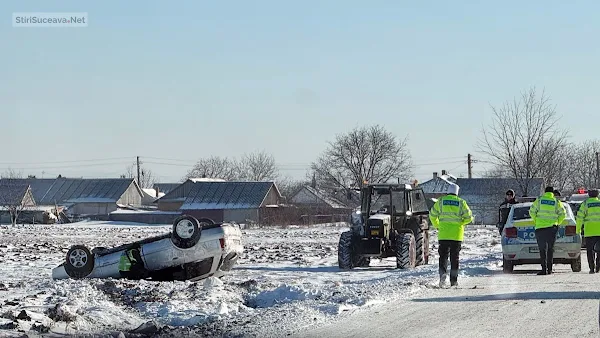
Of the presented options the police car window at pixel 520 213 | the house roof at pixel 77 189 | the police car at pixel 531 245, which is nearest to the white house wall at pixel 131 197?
the house roof at pixel 77 189

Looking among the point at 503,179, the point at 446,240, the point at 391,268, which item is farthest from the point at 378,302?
the point at 503,179

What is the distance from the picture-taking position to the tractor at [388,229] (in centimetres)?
2245

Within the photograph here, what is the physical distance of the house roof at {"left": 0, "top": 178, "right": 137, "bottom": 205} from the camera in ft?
375

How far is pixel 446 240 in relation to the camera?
55.8ft

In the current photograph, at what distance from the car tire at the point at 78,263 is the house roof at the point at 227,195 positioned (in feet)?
252

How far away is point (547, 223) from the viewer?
19.5m

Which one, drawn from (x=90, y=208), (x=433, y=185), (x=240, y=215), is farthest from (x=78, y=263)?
(x=90, y=208)

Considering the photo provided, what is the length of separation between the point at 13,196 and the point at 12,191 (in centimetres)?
359

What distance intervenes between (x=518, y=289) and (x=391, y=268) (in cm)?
752

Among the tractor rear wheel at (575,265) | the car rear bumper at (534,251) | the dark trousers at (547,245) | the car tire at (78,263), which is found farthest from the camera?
the tractor rear wheel at (575,265)

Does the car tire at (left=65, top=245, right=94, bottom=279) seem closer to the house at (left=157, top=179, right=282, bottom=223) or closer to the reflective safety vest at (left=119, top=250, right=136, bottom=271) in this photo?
the reflective safety vest at (left=119, top=250, right=136, bottom=271)

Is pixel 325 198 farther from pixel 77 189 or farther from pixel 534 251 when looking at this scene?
pixel 534 251

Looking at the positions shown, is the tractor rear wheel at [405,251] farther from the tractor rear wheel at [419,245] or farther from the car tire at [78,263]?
the car tire at [78,263]

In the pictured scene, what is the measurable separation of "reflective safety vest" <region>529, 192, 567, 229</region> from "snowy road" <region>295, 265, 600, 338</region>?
3.01 meters
